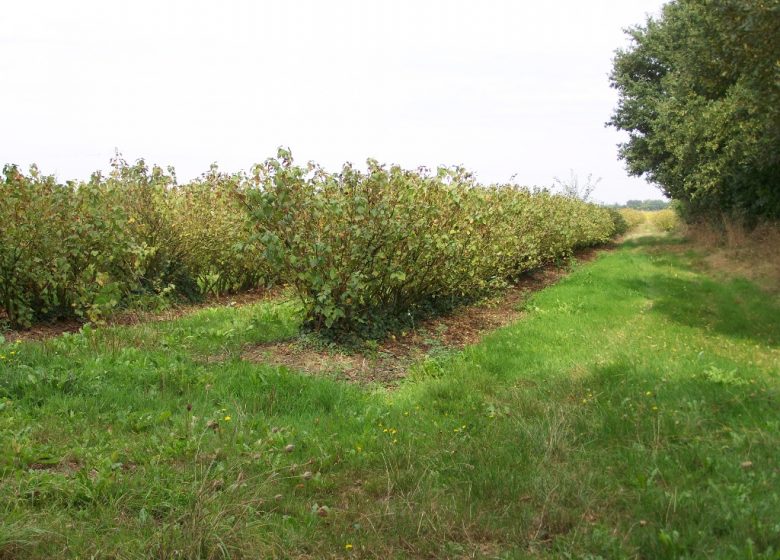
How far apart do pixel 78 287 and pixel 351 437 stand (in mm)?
5366

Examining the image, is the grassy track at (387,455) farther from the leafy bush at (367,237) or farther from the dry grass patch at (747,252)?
the dry grass patch at (747,252)

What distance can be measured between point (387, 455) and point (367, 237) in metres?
3.57

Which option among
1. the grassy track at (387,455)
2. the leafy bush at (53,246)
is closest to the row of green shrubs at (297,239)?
the leafy bush at (53,246)

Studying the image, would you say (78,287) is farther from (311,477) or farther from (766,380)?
(766,380)

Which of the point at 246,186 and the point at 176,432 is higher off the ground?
the point at 246,186

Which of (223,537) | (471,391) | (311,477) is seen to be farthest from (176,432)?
(471,391)

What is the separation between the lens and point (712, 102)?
1516 cm

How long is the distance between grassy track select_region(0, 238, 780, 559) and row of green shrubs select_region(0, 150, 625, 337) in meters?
1.34

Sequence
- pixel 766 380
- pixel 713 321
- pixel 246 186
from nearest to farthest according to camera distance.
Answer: pixel 766 380 < pixel 246 186 < pixel 713 321

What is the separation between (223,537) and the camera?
9.78 ft

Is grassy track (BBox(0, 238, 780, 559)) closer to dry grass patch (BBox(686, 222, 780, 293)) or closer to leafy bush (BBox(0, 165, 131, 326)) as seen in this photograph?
leafy bush (BBox(0, 165, 131, 326))

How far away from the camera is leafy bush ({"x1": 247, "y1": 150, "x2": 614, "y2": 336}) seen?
723 centimetres

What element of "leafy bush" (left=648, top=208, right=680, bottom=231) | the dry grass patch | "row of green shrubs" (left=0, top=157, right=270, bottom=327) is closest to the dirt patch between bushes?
"row of green shrubs" (left=0, top=157, right=270, bottom=327)

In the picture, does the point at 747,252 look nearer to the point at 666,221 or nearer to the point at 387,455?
the point at 387,455
